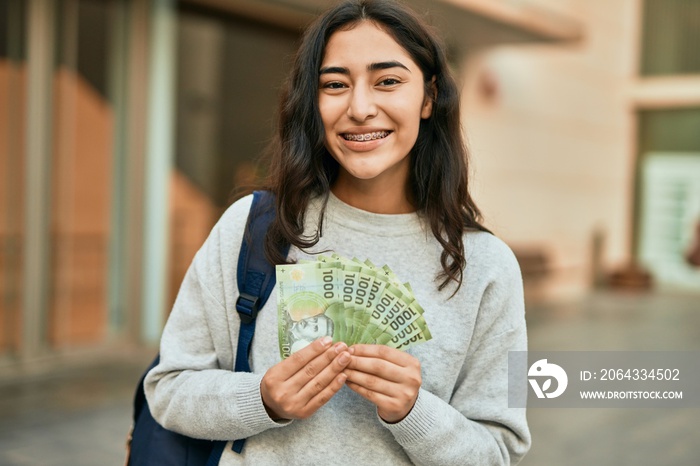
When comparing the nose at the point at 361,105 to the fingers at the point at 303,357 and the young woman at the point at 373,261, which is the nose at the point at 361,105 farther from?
the fingers at the point at 303,357

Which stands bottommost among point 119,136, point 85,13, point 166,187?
point 166,187

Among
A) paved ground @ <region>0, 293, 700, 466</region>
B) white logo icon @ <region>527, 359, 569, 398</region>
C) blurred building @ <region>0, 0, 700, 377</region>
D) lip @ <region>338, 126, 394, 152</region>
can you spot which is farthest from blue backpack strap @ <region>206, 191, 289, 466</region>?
paved ground @ <region>0, 293, 700, 466</region>

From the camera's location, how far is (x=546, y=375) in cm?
256

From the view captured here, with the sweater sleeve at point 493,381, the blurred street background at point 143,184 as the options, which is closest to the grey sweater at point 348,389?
the sweater sleeve at point 493,381

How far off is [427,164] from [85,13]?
597cm

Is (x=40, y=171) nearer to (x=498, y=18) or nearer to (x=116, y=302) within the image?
(x=116, y=302)

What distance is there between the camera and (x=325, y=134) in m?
1.81

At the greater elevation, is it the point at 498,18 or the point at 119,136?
the point at 498,18

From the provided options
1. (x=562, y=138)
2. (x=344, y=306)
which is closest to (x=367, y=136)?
(x=344, y=306)

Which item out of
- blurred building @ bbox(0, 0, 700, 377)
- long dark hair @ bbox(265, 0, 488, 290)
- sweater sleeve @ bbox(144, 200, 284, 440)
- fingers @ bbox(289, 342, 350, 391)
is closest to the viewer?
fingers @ bbox(289, 342, 350, 391)

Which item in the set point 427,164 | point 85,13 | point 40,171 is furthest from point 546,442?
point 85,13

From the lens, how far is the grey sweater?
171cm

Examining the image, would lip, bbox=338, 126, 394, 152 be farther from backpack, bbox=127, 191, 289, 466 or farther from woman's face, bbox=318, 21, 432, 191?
backpack, bbox=127, 191, 289, 466

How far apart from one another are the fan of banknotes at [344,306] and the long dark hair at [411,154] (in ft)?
0.40
